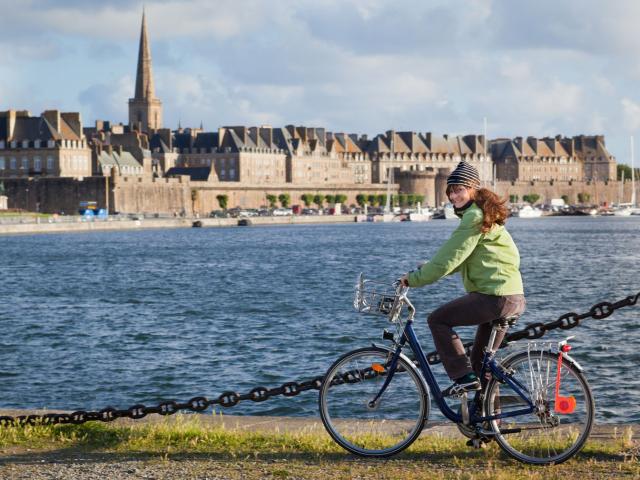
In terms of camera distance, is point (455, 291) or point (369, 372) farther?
point (455, 291)

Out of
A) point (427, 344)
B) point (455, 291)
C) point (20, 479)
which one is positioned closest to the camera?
point (20, 479)

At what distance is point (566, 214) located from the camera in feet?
497

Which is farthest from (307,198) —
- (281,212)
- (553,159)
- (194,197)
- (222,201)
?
(553,159)

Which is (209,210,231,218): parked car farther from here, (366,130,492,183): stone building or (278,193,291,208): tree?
(366,130,492,183): stone building

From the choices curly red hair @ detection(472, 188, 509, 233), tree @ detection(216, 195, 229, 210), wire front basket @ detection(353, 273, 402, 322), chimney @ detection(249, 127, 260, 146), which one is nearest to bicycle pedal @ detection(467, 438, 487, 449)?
wire front basket @ detection(353, 273, 402, 322)

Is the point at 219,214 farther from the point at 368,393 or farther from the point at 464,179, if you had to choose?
the point at 464,179

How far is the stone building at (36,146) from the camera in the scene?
10794cm

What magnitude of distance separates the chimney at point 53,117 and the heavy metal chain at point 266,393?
338 feet

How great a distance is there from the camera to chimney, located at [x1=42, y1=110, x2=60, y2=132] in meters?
109

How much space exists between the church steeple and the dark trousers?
145 meters

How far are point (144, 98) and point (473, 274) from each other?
5871 inches

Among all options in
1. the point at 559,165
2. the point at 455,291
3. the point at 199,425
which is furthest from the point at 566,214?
the point at 199,425

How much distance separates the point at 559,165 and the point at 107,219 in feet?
337

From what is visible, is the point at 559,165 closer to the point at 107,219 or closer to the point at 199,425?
the point at 107,219
